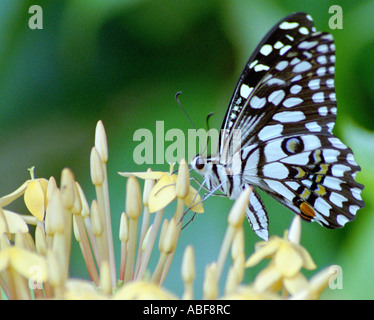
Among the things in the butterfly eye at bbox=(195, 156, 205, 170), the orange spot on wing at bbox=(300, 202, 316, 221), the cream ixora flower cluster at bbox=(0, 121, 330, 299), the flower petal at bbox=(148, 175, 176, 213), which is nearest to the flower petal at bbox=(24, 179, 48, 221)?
the cream ixora flower cluster at bbox=(0, 121, 330, 299)

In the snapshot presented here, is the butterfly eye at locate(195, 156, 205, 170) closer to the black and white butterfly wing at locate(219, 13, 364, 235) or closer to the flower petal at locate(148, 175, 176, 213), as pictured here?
the black and white butterfly wing at locate(219, 13, 364, 235)

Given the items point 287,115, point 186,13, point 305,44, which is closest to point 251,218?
point 287,115

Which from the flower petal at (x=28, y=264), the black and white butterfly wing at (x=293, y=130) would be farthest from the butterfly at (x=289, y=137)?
the flower petal at (x=28, y=264)

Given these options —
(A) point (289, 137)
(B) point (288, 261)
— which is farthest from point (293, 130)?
(B) point (288, 261)

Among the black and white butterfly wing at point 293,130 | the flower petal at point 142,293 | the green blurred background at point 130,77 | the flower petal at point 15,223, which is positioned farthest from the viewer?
the green blurred background at point 130,77

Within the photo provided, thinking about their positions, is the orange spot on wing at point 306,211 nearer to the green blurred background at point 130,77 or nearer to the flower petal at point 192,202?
the green blurred background at point 130,77

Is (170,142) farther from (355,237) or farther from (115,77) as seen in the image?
(355,237)

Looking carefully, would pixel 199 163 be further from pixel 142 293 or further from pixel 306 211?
pixel 142 293
